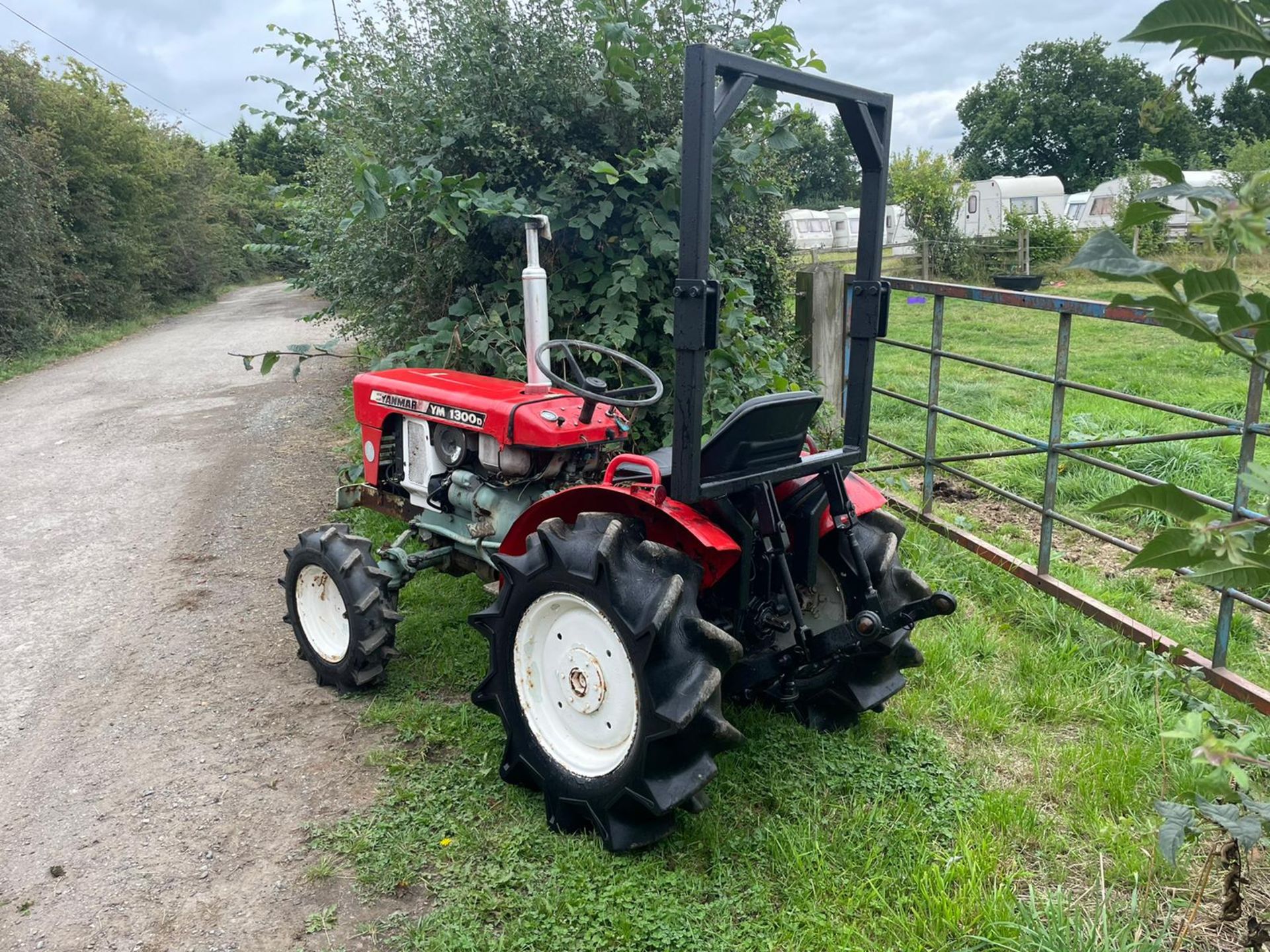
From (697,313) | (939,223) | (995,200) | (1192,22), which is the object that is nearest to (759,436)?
(697,313)

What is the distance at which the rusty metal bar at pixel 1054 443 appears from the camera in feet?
13.3

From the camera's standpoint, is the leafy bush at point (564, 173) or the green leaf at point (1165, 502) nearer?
the green leaf at point (1165, 502)

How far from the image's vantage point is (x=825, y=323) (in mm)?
5977

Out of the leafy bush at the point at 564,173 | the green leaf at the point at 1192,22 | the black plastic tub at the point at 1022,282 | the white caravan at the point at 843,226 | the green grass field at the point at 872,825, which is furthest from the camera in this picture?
the white caravan at the point at 843,226

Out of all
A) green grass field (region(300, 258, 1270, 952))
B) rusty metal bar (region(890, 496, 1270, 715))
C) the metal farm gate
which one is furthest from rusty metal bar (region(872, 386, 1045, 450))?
green grass field (region(300, 258, 1270, 952))

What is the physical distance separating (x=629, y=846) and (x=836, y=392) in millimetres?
3931

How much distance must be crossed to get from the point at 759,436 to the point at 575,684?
92cm

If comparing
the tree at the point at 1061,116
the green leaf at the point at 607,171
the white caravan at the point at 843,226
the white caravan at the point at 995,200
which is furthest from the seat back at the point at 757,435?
the tree at the point at 1061,116

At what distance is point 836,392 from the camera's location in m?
6.03

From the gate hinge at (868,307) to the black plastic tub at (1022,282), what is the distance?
54.7 ft

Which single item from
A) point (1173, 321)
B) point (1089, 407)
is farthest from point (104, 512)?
point (1089, 407)

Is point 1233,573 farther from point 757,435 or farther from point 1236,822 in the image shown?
point 757,435

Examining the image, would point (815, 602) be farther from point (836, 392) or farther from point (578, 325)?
point (836, 392)

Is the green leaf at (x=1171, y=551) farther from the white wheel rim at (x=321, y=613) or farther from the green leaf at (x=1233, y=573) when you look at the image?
the white wheel rim at (x=321, y=613)
